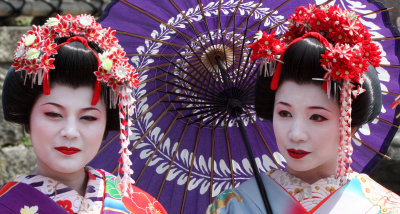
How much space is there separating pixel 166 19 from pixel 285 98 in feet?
2.25

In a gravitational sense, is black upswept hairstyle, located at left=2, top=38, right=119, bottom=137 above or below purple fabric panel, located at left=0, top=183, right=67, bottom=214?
above

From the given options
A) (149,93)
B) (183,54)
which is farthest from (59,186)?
(183,54)

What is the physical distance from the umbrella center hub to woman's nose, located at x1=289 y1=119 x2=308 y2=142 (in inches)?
20.4

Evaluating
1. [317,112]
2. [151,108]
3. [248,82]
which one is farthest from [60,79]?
[317,112]

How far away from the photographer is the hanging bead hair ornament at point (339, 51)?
2234 millimetres

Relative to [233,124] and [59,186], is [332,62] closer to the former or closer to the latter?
[233,124]

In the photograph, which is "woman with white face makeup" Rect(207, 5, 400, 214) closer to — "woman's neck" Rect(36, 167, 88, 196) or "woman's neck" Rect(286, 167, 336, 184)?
"woman's neck" Rect(286, 167, 336, 184)

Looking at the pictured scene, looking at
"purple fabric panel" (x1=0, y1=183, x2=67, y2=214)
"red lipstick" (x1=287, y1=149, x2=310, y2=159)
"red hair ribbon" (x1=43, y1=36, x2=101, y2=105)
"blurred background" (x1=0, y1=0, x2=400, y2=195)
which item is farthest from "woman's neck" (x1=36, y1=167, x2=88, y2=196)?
"blurred background" (x1=0, y1=0, x2=400, y2=195)

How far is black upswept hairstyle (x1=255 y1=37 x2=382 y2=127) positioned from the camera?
2.29 metres

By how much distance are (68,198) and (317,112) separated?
41.4 inches

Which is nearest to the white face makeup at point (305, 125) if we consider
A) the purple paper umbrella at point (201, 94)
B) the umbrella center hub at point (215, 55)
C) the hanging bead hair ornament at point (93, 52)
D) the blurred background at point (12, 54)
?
the purple paper umbrella at point (201, 94)

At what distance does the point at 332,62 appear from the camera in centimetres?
224

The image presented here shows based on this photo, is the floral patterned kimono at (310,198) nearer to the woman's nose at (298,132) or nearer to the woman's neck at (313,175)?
the woman's neck at (313,175)

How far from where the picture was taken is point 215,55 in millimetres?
2701
